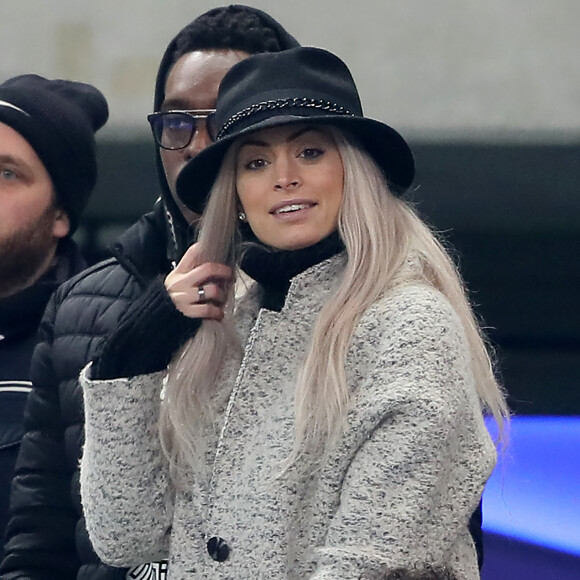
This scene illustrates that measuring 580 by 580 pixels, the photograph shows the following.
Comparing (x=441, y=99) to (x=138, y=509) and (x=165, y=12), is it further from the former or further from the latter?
(x=138, y=509)

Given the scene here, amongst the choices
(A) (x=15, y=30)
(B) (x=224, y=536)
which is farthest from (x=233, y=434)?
(A) (x=15, y=30)

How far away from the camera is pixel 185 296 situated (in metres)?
1.54

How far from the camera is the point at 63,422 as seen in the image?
6.14 feet

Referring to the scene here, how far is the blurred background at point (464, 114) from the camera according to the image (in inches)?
179

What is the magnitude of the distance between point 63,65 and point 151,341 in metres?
3.68

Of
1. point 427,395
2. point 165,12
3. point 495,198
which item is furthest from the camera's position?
point 165,12

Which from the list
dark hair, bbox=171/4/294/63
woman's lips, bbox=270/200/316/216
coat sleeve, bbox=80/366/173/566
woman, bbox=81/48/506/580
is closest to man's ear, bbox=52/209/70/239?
dark hair, bbox=171/4/294/63

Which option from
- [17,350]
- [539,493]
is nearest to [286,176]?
[17,350]

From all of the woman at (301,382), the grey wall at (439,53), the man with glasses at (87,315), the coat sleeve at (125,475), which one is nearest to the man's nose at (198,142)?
the man with glasses at (87,315)

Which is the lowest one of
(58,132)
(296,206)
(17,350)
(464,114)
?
(17,350)

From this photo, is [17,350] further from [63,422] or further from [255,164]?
[255,164]

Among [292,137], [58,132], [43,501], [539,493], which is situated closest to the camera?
[292,137]

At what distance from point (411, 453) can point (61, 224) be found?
1.27 meters

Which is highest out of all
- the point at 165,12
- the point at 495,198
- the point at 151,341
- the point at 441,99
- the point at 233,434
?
the point at 165,12
